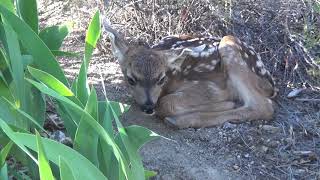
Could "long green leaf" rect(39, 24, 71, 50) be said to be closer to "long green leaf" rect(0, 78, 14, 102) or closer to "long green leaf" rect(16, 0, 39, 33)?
"long green leaf" rect(16, 0, 39, 33)

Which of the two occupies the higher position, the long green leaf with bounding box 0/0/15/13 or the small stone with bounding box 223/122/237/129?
the long green leaf with bounding box 0/0/15/13

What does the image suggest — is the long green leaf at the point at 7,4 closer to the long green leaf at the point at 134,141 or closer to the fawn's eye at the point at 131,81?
the long green leaf at the point at 134,141

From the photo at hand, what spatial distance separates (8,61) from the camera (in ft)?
10.7

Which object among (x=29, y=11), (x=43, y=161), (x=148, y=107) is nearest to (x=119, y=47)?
(x=148, y=107)

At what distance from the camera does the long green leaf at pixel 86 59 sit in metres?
3.08

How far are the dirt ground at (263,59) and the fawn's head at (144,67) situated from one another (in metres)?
0.17

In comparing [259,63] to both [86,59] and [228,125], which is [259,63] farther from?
[86,59]

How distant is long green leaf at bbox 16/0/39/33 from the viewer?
11.5ft

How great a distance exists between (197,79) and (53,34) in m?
1.90

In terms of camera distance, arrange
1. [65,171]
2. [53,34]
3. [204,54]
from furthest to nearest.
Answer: [204,54], [53,34], [65,171]

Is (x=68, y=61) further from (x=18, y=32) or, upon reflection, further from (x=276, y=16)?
(x=18, y=32)

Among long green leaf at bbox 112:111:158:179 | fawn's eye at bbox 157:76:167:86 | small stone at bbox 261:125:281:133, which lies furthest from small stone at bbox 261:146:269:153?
long green leaf at bbox 112:111:158:179

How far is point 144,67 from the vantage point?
500 cm

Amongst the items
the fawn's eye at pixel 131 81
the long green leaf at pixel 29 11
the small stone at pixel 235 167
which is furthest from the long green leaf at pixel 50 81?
the fawn's eye at pixel 131 81
